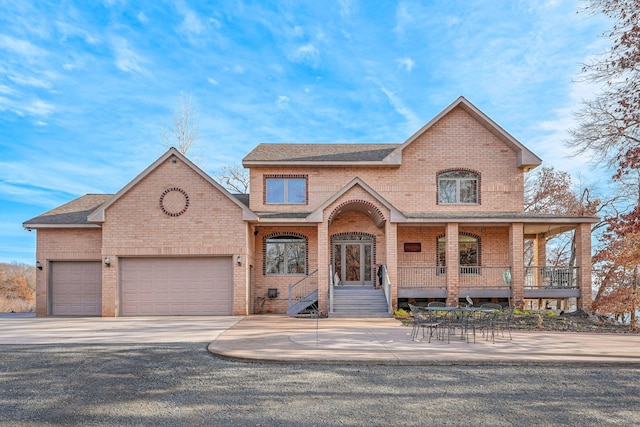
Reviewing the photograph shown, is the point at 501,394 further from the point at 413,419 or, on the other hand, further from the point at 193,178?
the point at 193,178

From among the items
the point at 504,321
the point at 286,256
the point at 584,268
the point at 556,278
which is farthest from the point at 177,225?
the point at 584,268

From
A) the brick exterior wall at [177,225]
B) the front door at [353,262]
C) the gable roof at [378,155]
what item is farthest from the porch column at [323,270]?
the gable roof at [378,155]

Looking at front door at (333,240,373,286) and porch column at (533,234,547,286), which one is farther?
porch column at (533,234,547,286)

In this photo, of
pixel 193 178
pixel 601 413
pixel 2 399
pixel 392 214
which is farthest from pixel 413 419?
pixel 193 178

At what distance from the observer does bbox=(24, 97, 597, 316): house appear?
61.2 feet

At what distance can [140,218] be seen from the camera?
18.7 meters

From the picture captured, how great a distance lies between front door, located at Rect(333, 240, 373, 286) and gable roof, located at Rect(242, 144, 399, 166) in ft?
12.0

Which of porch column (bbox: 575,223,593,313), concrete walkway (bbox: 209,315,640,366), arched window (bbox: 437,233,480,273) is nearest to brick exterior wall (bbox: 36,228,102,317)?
concrete walkway (bbox: 209,315,640,366)

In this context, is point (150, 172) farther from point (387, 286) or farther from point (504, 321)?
point (504, 321)

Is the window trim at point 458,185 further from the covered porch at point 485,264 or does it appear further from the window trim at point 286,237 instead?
the window trim at point 286,237

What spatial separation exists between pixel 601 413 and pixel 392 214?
12.7 m

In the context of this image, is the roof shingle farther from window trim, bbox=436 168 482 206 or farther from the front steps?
the front steps

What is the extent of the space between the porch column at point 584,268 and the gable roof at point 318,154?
8.67 metres

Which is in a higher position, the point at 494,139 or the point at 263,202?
the point at 494,139
